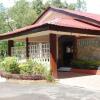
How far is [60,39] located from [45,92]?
410 inches

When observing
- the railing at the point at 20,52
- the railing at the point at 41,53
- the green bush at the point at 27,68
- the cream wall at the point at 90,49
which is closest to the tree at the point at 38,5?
A: the railing at the point at 20,52

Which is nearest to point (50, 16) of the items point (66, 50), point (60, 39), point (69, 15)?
point (69, 15)

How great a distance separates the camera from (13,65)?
53.8 ft

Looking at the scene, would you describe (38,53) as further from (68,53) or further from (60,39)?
(68,53)

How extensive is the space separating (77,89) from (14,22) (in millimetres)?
29454

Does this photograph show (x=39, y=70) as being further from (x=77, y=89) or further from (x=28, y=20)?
(x=28, y=20)

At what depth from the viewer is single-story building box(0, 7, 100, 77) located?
16125mm

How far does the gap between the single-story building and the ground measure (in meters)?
2.72

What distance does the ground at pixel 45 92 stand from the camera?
11.0 metres

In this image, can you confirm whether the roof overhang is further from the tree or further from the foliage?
the tree

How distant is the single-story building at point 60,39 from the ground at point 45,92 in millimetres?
2724

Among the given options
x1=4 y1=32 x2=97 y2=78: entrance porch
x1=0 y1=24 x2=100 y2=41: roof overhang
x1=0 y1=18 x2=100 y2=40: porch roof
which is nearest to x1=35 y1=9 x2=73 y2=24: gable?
x1=4 y1=32 x2=97 y2=78: entrance porch

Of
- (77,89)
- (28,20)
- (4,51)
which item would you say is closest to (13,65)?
(77,89)

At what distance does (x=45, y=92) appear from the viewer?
1209 cm
